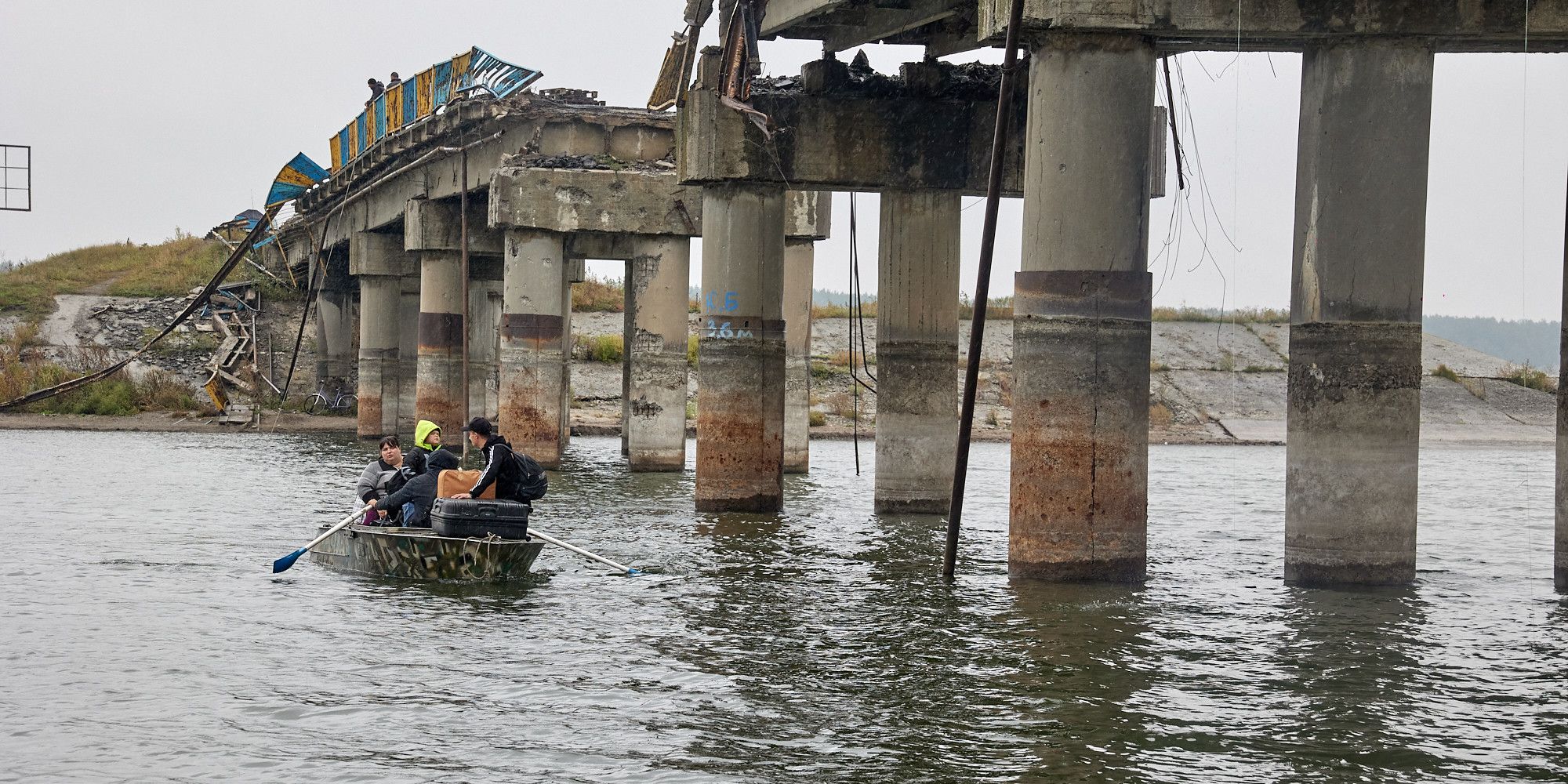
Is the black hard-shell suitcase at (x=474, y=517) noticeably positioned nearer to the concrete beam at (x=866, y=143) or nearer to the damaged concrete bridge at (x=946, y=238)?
the damaged concrete bridge at (x=946, y=238)

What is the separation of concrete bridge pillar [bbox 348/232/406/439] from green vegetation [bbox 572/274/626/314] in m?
17.4

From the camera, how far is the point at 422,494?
21984 mm

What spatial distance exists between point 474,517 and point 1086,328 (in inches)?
286

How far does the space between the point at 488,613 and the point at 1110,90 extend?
8.69 m

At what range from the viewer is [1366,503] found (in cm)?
1981

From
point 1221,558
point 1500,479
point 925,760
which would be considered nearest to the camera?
point 925,760

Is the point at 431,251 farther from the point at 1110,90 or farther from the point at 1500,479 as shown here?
the point at 1110,90

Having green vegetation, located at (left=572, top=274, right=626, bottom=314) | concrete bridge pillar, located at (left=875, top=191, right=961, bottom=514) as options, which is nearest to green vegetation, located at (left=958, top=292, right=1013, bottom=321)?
green vegetation, located at (left=572, top=274, right=626, bottom=314)

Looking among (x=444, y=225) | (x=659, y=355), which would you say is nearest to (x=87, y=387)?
(x=444, y=225)

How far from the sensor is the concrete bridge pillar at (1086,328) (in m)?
19.4

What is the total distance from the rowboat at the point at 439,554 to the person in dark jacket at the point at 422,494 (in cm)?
29

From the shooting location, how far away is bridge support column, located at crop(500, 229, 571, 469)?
134 feet

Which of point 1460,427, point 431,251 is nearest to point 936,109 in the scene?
point 431,251

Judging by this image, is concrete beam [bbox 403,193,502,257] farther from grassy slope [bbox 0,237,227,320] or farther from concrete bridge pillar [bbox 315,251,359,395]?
grassy slope [bbox 0,237,227,320]
